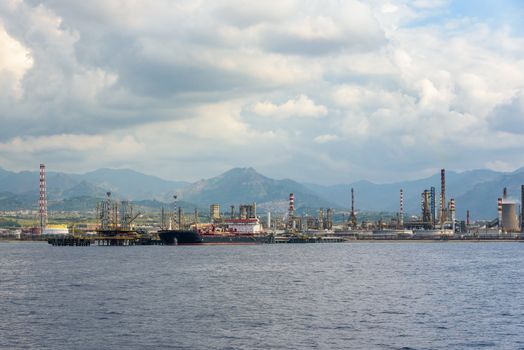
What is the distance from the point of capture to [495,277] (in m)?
117

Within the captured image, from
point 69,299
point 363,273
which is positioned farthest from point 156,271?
point 69,299

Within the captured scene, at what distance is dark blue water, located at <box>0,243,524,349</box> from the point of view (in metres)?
58.9

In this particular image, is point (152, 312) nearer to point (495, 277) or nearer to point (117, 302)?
point (117, 302)

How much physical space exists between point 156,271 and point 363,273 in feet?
119

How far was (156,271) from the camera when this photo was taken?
128m

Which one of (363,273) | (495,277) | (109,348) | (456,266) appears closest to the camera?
(109,348)

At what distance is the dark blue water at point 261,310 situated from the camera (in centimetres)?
5894

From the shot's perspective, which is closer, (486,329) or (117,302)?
(486,329)

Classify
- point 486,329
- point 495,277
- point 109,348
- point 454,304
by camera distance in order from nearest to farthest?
point 109,348
point 486,329
point 454,304
point 495,277

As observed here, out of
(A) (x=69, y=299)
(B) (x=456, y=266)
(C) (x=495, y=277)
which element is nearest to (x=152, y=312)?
(A) (x=69, y=299)

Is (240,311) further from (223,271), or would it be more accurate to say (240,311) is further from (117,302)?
(223,271)

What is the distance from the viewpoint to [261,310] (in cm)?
7531

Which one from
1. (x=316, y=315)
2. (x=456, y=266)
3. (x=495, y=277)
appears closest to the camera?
(x=316, y=315)

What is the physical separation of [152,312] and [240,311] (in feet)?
29.4
